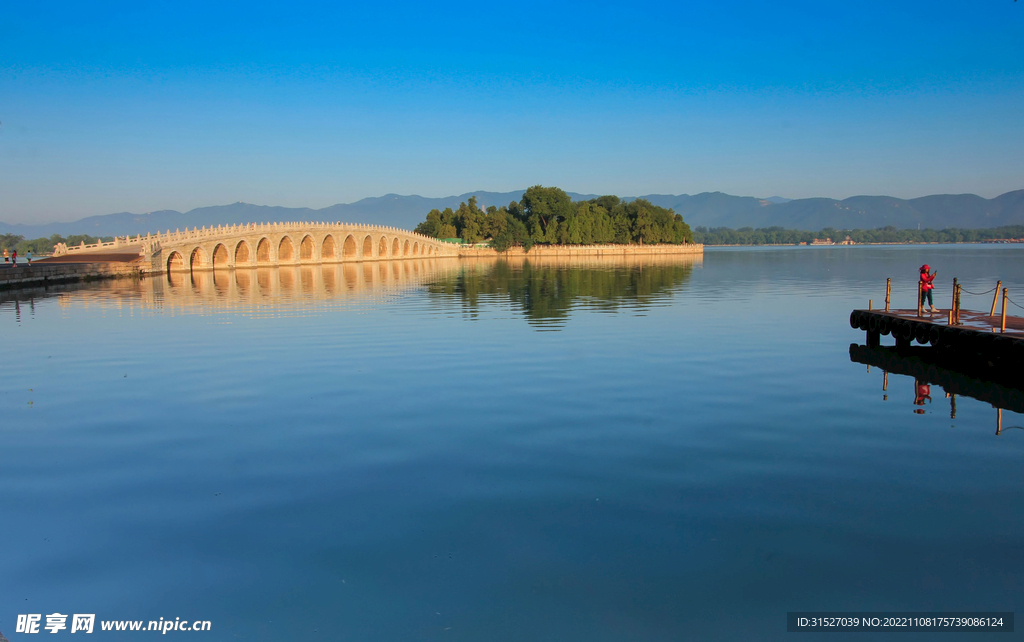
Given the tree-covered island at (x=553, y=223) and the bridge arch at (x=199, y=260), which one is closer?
the bridge arch at (x=199, y=260)

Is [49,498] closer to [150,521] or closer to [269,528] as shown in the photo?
[150,521]

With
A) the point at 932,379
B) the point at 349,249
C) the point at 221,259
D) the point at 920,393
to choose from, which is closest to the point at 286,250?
the point at 221,259

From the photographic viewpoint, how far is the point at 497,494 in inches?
274

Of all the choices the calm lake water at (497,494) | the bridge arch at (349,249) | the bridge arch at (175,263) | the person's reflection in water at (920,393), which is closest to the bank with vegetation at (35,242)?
the bridge arch at (349,249)

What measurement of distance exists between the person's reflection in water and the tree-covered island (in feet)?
301

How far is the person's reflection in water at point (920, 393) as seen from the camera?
35.3 ft

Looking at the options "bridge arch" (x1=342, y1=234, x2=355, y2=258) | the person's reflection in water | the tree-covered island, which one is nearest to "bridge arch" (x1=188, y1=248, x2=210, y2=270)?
"bridge arch" (x1=342, y1=234, x2=355, y2=258)

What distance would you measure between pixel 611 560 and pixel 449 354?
33.8 ft

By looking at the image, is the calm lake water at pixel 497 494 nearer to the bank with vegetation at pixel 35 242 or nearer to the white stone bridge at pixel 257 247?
the white stone bridge at pixel 257 247

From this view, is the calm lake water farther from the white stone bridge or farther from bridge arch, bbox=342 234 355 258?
bridge arch, bbox=342 234 355 258

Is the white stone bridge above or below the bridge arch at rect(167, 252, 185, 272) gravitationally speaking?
above

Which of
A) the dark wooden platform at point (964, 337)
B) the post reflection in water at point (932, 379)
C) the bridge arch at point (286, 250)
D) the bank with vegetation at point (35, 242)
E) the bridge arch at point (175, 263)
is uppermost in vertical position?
the bank with vegetation at point (35, 242)

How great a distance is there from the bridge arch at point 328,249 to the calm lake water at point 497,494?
61.1 metres

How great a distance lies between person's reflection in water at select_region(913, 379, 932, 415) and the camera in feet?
35.3
